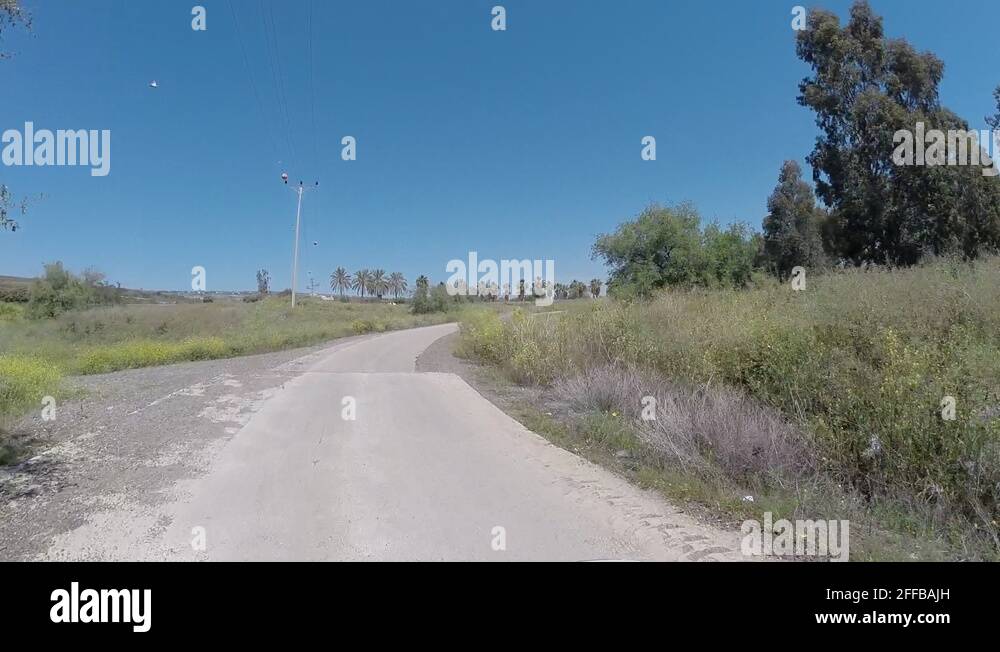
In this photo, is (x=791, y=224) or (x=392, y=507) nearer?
(x=392, y=507)

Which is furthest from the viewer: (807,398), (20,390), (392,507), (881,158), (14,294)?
(14,294)

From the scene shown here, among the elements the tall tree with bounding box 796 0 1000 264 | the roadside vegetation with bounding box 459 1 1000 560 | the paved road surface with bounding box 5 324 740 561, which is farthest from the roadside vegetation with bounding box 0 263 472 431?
the tall tree with bounding box 796 0 1000 264

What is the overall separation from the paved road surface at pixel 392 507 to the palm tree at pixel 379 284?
109 metres

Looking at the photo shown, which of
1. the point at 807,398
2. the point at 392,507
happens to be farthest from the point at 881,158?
the point at 392,507

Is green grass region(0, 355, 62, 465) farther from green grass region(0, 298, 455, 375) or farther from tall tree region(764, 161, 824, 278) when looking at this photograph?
tall tree region(764, 161, 824, 278)

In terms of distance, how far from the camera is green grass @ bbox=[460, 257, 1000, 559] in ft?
12.2

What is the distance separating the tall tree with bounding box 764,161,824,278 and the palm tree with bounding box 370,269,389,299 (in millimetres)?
89849

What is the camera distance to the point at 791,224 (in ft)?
117

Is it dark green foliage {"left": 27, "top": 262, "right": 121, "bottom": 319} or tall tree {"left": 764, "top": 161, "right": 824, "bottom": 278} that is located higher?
tall tree {"left": 764, "top": 161, "right": 824, "bottom": 278}

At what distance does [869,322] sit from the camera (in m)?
6.38

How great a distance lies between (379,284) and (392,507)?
113 metres

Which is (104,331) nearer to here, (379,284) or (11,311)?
(11,311)

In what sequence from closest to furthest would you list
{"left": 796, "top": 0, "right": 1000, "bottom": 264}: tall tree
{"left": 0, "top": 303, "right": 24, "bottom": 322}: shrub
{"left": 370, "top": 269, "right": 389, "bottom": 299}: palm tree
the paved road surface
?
the paved road surface
{"left": 796, "top": 0, "right": 1000, "bottom": 264}: tall tree
{"left": 0, "top": 303, "right": 24, "bottom": 322}: shrub
{"left": 370, "top": 269, "right": 389, "bottom": 299}: palm tree
